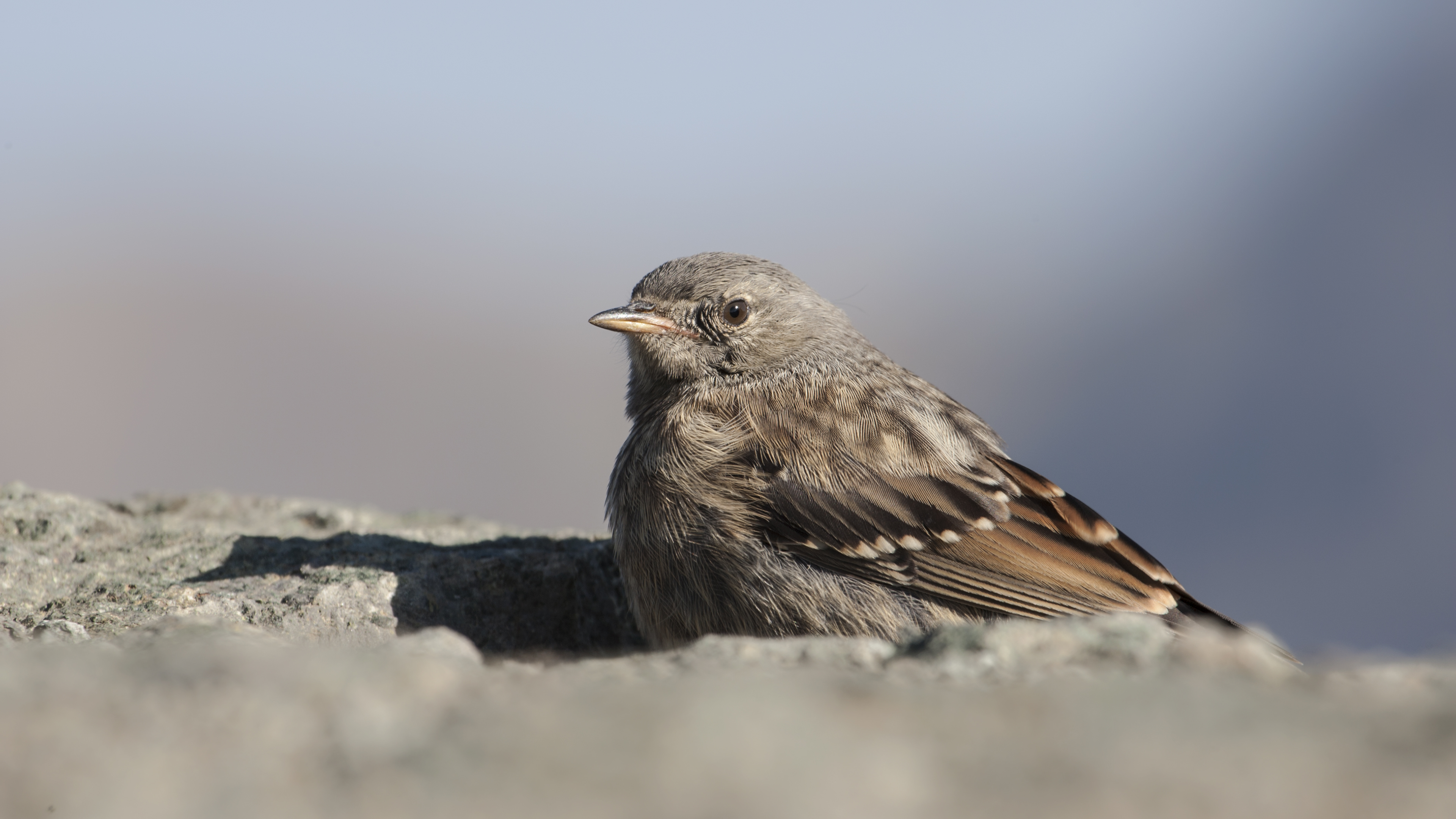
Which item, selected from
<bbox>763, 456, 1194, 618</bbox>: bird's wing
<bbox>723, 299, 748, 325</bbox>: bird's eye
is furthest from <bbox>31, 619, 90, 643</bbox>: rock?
<bbox>723, 299, 748, 325</bbox>: bird's eye

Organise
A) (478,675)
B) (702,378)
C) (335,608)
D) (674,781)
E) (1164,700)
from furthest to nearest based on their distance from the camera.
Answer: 1. (702,378)
2. (335,608)
3. (478,675)
4. (1164,700)
5. (674,781)

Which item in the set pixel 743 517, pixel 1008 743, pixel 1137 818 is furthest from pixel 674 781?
pixel 743 517

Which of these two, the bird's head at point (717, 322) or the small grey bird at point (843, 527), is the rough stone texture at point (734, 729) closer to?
the small grey bird at point (843, 527)

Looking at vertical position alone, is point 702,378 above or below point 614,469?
above

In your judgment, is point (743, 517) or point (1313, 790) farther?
point (743, 517)

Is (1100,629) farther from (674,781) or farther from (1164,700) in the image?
(674,781)

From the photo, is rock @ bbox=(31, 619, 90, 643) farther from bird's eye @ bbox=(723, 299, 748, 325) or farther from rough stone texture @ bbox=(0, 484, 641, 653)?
bird's eye @ bbox=(723, 299, 748, 325)
